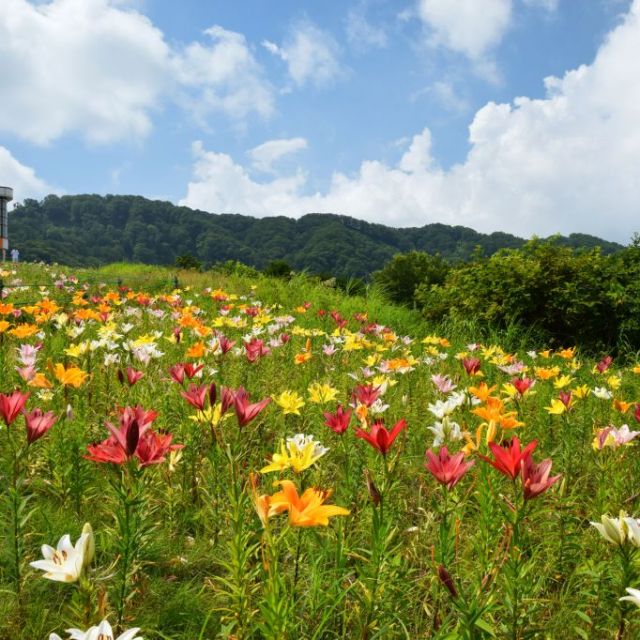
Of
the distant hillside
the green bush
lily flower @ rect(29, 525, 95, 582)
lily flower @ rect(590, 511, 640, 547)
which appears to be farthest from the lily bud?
the distant hillside

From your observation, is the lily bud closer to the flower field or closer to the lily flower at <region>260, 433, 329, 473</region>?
the flower field

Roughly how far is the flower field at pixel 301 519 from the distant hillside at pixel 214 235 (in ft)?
302

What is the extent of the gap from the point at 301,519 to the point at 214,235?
434 feet

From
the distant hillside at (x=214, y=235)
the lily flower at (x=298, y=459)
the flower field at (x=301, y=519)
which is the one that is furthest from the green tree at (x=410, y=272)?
the distant hillside at (x=214, y=235)

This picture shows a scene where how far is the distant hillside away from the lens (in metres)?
104

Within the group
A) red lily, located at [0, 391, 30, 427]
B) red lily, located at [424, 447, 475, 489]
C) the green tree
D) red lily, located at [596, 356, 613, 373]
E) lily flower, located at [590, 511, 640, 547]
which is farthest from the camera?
the green tree

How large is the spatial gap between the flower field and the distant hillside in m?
92.1

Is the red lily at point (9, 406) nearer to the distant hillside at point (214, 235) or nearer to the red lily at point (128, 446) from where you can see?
the red lily at point (128, 446)

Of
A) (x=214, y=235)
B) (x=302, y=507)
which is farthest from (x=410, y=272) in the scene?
(x=214, y=235)

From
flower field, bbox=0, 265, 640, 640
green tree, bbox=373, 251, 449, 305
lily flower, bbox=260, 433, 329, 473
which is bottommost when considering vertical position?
flower field, bbox=0, 265, 640, 640

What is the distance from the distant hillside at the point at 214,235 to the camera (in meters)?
104

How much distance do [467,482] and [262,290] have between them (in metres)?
7.37

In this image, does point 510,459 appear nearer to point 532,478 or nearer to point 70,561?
point 532,478

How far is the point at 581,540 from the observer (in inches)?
77.0
